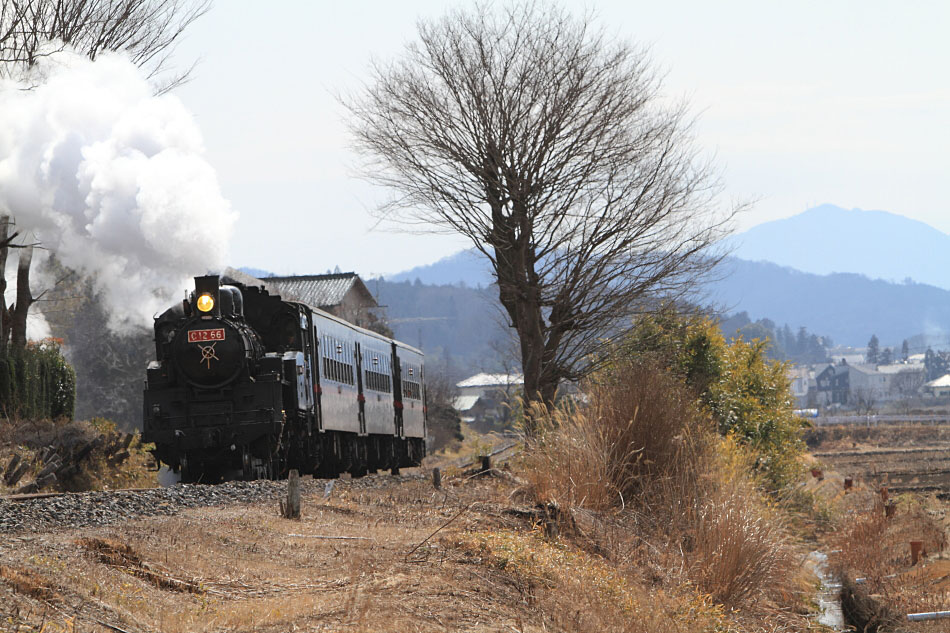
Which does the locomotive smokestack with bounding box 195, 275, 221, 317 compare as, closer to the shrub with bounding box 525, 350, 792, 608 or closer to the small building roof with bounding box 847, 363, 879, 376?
the shrub with bounding box 525, 350, 792, 608

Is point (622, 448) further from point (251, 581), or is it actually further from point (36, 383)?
point (36, 383)

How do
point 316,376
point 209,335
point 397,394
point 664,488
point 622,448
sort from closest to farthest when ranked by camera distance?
point 664,488, point 622,448, point 209,335, point 316,376, point 397,394

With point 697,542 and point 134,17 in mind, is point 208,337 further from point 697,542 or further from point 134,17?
point 134,17

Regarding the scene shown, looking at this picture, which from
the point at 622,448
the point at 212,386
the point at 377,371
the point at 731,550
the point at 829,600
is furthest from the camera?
the point at 377,371

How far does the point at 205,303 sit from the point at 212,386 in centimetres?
122

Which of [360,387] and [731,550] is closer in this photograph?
[731,550]

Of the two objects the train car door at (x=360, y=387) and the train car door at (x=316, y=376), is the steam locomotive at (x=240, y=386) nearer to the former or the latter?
the train car door at (x=316, y=376)

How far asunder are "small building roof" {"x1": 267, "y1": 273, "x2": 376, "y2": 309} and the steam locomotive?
33.8 m

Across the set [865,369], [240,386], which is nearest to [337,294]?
[240,386]

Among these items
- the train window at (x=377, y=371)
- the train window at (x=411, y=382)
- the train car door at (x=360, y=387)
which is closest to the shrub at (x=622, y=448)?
the train car door at (x=360, y=387)

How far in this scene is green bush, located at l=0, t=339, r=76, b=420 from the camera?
19.9 meters

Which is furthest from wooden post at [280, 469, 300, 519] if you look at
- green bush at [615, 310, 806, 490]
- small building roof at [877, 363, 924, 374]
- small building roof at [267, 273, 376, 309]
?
small building roof at [877, 363, 924, 374]

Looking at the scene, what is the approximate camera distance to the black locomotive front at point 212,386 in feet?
50.1

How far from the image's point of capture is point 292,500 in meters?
10.7
